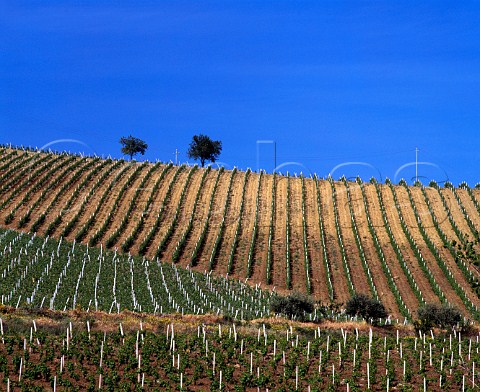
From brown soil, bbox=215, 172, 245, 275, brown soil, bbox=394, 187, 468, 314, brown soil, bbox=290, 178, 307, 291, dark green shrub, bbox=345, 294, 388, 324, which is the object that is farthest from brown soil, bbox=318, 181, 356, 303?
dark green shrub, bbox=345, 294, 388, 324

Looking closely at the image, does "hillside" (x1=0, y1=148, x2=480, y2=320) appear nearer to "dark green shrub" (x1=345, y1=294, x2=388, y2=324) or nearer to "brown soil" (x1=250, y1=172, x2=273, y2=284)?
"brown soil" (x1=250, y1=172, x2=273, y2=284)

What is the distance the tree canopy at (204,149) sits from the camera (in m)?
124

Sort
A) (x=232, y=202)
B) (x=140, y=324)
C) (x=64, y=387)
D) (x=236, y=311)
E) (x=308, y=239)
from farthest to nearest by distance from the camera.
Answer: (x=232, y=202) → (x=308, y=239) → (x=236, y=311) → (x=140, y=324) → (x=64, y=387)

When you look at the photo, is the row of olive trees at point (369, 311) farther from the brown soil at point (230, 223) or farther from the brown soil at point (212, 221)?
the brown soil at point (212, 221)

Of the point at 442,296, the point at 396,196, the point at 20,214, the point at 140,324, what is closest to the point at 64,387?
the point at 140,324

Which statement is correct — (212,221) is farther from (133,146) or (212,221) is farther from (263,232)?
(133,146)

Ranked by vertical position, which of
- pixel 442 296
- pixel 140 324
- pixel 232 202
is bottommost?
pixel 140 324

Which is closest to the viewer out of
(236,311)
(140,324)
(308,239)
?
(140,324)

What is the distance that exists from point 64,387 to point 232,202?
187ft

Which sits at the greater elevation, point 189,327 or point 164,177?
point 164,177

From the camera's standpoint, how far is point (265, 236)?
241 ft

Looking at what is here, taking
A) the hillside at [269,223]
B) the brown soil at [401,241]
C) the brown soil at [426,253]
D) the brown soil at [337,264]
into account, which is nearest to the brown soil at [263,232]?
the hillside at [269,223]

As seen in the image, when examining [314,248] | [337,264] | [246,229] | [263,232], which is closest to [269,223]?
[263,232]

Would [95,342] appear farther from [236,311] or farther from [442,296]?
[442,296]
